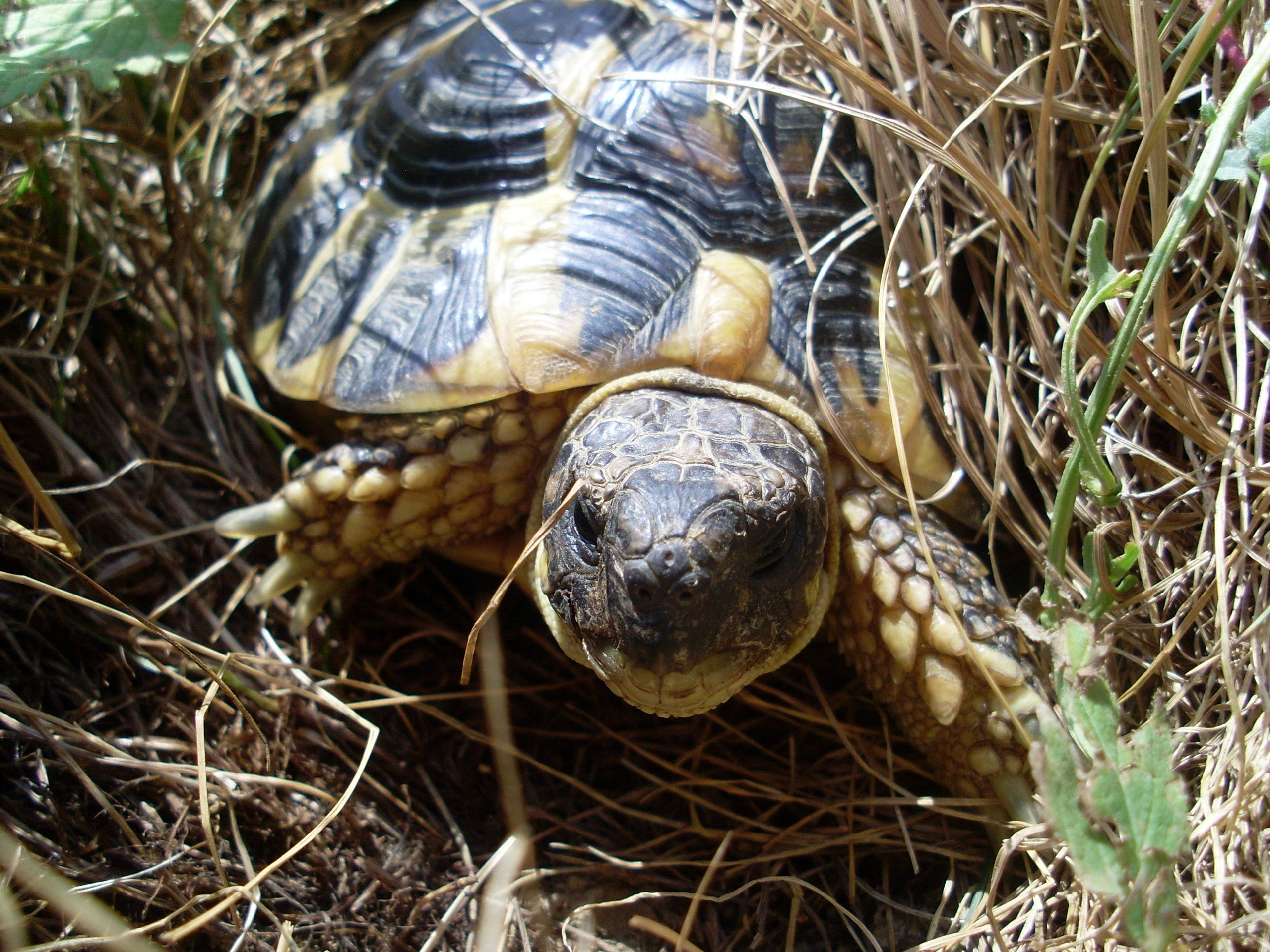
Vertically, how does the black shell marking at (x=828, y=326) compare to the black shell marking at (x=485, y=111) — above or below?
below

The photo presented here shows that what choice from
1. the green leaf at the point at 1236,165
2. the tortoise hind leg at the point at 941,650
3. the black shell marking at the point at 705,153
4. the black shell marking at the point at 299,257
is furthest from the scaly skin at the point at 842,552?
the green leaf at the point at 1236,165

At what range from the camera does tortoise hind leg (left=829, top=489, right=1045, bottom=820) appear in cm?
171

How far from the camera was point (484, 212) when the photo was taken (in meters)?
1.98

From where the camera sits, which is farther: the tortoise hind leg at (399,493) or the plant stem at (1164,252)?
the tortoise hind leg at (399,493)

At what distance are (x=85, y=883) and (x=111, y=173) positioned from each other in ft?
6.68

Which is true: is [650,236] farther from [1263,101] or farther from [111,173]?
[111,173]

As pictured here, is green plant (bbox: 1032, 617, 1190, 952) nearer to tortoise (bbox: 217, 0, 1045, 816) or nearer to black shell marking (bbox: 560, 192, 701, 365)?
tortoise (bbox: 217, 0, 1045, 816)

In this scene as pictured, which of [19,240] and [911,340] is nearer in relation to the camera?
[911,340]

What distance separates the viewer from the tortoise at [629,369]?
1.63m

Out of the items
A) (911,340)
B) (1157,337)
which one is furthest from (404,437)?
(1157,337)

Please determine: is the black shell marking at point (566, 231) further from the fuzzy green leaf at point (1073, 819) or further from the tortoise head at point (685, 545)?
the fuzzy green leaf at point (1073, 819)

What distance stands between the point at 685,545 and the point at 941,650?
69cm

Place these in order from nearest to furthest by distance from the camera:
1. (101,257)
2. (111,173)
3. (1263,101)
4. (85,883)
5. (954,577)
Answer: (85,883)
(1263,101)
(954,577)
(101,257)
(111,173)

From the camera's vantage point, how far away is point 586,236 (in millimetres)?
1870
